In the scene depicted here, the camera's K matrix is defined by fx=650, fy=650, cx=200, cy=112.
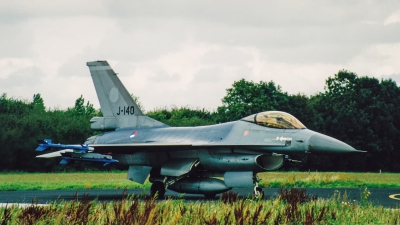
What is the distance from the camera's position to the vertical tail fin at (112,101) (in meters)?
20.7

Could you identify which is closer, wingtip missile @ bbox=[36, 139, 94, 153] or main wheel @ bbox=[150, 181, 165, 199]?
wingtip missile @ bbox=[36, 139, 94, 153]

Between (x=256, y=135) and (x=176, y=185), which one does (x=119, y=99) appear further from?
(x=256, y=135)

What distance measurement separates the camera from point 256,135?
17156 mm

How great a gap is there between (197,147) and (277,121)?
230 cm

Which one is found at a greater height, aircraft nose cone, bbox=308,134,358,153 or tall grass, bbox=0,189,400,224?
aircraft nose cone, bbox=308,134,358,153

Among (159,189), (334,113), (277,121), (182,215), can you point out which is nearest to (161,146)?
(159,189)

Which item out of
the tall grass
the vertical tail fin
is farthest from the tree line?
the tall grass

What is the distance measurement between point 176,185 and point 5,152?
21114 millimetres

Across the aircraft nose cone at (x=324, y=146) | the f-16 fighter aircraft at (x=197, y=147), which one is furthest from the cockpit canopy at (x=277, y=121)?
the aircraft nose cone at (x=324, y=146)

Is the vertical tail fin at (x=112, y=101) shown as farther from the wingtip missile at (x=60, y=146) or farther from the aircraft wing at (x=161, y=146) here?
the wingtip missile at (x=60, y=146)

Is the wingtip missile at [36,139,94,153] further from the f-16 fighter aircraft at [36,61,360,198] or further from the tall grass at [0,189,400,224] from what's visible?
the tall grass at [0,189,400,224]

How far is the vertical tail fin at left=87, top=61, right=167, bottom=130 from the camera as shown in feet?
67.9

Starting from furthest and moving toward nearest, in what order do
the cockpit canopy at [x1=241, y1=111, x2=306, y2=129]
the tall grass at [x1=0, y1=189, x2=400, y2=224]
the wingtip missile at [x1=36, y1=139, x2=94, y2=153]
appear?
the wingtip missile at [x1=36, y1=139, x2=94, y2=153], the cockpit canopy at [x1=241, y1=111, x2=306, y2=129], the tall grass at [x1=0, y1=189, x2=400, y2=224]

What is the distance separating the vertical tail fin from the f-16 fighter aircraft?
32mm
